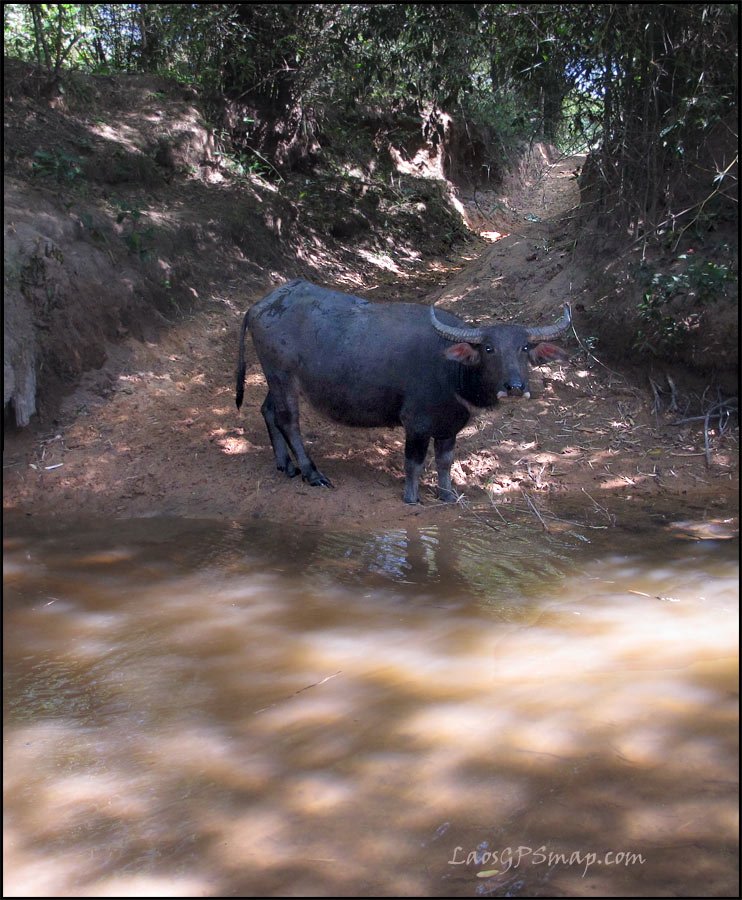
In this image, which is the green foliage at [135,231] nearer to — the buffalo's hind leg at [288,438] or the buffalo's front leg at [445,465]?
the buffalo's hind leg at [288,438]

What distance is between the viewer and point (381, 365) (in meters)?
6.67

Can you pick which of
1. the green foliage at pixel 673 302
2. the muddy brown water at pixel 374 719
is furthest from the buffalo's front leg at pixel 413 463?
the green foliage at pixel 673 302

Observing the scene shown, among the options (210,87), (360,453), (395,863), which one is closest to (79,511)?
(360,453)

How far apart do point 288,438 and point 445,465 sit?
1.41m

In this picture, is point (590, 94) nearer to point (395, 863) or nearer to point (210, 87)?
point (210, 87)

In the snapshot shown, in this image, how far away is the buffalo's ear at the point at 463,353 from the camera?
6.10 meters

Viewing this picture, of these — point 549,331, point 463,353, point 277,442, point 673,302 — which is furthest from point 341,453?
point 673,302

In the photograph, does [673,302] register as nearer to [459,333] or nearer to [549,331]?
[549,331]

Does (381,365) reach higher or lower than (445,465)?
higher

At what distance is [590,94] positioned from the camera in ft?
27.2

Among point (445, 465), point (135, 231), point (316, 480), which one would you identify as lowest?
point (316, 480)

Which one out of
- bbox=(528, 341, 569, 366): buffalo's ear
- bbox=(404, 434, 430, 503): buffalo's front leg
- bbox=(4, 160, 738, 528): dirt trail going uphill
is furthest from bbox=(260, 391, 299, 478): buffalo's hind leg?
bbox=(528, 341, 569, 366): buffalo's ear

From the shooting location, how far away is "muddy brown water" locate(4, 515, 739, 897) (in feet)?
9.12

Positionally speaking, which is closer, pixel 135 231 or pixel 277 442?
pixel 277 442
